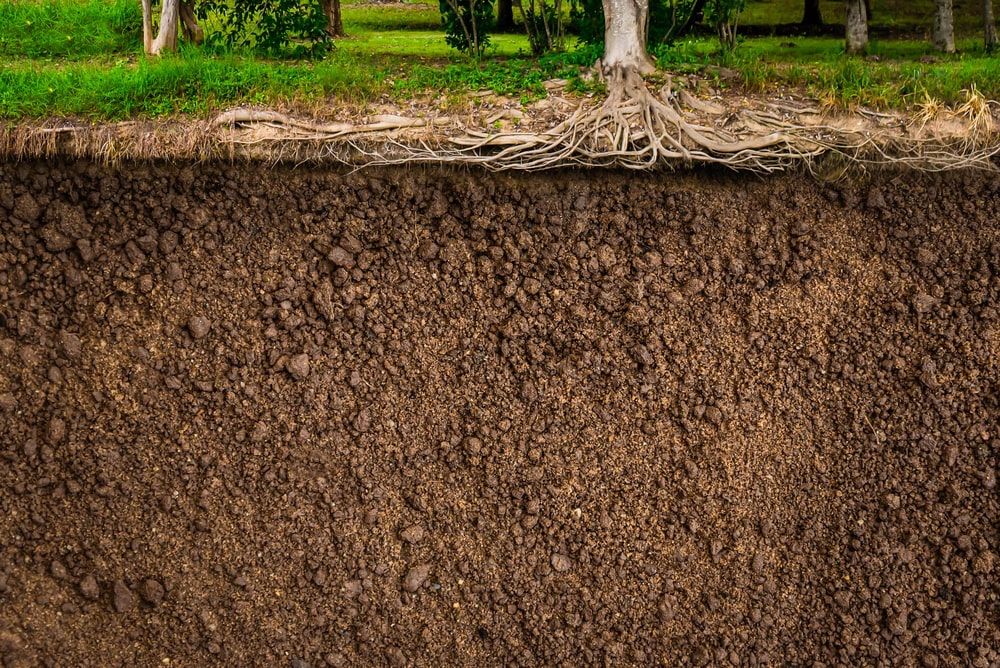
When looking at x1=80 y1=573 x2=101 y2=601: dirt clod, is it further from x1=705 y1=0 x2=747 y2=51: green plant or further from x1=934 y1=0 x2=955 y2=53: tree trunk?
x1=934 y1=0 x2=955 y2=53: tree trunk

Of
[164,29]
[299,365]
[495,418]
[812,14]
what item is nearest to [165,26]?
[164,29]

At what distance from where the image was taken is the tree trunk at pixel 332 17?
5.31 meters

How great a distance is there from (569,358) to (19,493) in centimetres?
264

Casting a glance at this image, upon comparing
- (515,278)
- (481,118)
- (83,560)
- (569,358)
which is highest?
(481,118)

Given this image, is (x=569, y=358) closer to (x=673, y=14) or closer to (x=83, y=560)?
(x=673, y=14)

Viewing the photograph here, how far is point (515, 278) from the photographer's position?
12.0ft

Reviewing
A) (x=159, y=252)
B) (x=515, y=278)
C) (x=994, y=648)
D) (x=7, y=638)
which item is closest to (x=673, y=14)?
(x=515, y=278)

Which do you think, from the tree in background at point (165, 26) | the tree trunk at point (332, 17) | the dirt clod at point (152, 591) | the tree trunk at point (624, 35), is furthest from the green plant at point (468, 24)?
the dirt clod at point (152, 591)

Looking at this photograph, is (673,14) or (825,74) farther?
(673,14)

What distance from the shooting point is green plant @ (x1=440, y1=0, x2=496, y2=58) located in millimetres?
4188

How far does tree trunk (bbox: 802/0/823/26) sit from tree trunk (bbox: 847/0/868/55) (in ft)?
3.73

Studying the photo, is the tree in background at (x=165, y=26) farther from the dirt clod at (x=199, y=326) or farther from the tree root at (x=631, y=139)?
the dirt clod at (x=199, y=326)

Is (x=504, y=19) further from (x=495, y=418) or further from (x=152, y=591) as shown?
(x=152, y=591)

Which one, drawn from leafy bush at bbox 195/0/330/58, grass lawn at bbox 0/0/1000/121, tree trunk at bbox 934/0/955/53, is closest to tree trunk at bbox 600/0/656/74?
grass lawn at bbox 0/0/1000/121
